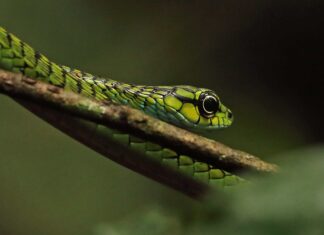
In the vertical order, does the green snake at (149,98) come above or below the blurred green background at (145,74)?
below

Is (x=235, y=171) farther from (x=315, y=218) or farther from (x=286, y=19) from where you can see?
(x=286, y=19)

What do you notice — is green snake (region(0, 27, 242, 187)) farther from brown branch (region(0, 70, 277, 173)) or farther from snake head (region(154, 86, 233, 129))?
brown branch (region(0, 70, 277, 173))

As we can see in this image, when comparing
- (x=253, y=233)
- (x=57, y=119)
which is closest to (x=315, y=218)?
(x=253, y=233)

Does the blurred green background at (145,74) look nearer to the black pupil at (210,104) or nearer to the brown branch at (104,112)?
the black pupil at (210,104)

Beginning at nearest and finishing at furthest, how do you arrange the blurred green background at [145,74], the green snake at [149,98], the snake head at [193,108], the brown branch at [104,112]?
1. the brown branch at [104,112]
2. the green snake at [149,98]
3. the snake head at [193,108]
4. the blurred green background at [145,74]

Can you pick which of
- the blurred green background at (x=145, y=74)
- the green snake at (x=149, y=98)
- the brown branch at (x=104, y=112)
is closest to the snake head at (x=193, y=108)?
the green snake at (x=149, y=98)

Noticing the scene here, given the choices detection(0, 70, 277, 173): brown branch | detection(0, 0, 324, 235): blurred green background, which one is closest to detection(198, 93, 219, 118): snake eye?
detection(0, 70, 277, 173): brown branch

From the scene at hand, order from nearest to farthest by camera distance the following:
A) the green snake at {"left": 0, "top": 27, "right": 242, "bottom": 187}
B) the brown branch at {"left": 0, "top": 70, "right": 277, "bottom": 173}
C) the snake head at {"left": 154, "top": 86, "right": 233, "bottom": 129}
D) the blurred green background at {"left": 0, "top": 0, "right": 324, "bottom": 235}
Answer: the brown branch at {"left": 0, "top": 70, "right": 277, "bottom": 173}
the green snake at {"left": 0, "top": 27, "right": 242, "bottom": 187}
the snake head at {"left": 154, "top": 86, "right": 233, "bottom": 129}
the blurred green background at {"left": 0, "top": 0, "right": 324, "bottom": 235}
